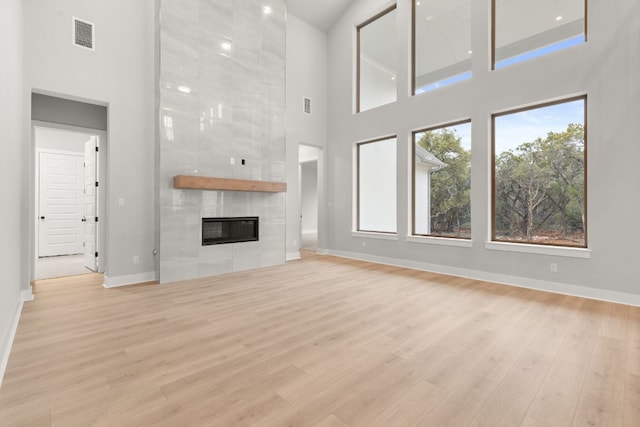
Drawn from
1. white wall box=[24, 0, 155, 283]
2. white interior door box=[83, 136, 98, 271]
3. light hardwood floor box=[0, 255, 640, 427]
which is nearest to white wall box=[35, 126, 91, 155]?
white interior door box=[83, 136, 98, 271]

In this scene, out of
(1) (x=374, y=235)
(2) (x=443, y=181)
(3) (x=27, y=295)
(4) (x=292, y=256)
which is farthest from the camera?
(4) (x=292, y=256)

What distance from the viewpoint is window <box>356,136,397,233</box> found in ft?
20.9

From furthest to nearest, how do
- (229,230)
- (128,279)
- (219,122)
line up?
(229,230) < (219,122) < (128,279)

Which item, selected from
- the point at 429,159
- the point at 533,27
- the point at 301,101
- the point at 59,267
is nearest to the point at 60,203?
the point at 59,267

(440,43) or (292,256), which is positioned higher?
(440,43)

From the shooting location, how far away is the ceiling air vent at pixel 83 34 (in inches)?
163

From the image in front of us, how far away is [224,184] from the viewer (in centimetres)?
500

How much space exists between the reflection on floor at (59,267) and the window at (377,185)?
18.1 feet

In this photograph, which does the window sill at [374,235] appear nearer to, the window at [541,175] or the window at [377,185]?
the window at [377,185]

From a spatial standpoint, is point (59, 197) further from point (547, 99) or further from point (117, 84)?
point (547, 99)

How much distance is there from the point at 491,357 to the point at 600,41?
4.19 meters

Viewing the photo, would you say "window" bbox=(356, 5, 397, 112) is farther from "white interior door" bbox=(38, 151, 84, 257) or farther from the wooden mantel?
"white interior door" bbox=(38, 151, 84, 257)

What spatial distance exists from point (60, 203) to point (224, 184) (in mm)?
5029

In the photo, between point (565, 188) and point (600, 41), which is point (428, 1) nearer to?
point (600, 41)
